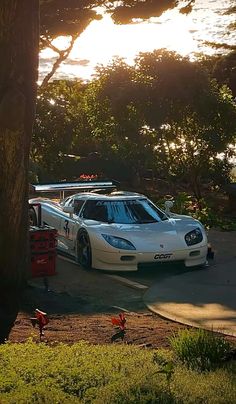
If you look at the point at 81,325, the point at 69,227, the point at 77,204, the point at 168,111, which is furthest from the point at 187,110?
the point at 81,325

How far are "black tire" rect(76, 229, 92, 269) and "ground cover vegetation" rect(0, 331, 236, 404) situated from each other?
18.2 ft

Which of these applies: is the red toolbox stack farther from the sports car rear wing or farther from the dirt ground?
the sports car rear wing

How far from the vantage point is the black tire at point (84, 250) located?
11611mm

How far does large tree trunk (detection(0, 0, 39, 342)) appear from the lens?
848 cm

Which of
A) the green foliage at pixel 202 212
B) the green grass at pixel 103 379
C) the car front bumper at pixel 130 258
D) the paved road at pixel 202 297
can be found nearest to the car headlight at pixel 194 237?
the car front bumper at pixel 130 258

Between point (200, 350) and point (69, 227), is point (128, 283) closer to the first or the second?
point (69, 227)

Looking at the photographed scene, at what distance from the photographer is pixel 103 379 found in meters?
4.90

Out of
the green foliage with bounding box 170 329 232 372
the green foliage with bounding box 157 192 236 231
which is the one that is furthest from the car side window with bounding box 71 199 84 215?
the green foliage with bounding box 170 329 232 372

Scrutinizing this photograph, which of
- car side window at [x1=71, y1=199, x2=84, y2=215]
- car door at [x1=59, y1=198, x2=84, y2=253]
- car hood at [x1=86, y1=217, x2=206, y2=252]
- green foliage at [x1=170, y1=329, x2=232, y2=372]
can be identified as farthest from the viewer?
car side window at [x1=71, y1=199, x2=84, y2=215]

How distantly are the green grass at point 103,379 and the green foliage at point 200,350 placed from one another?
11cm

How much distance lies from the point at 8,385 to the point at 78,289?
5.37m

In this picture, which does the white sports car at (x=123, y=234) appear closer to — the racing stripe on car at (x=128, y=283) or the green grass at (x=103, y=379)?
the racing stripe on car at (x=128, y=283)

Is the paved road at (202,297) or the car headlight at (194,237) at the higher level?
the car headlight at (194,237)

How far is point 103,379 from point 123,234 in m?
6.56
